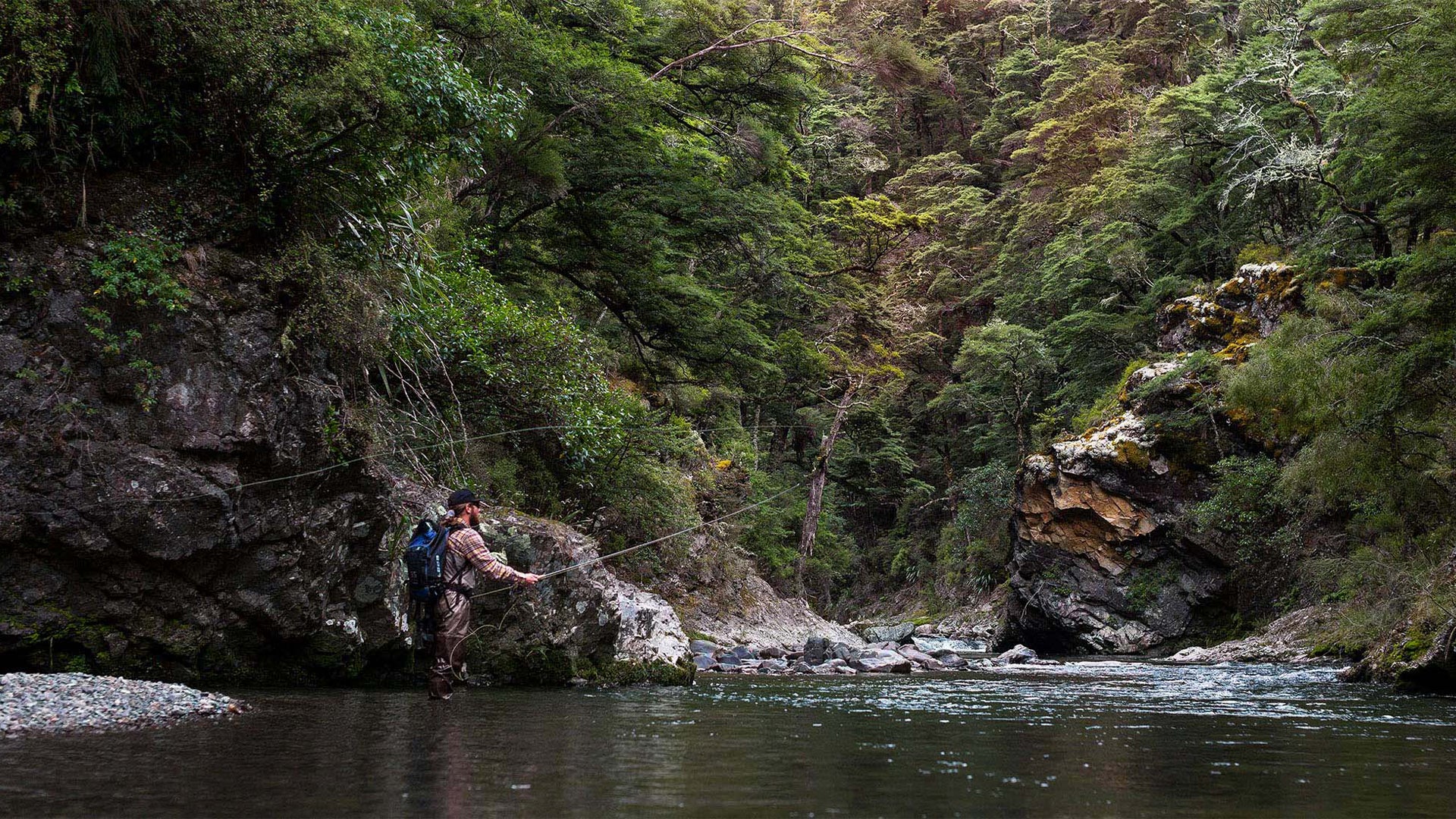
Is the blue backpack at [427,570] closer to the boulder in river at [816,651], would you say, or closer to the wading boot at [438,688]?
the wading boot at [438,688]

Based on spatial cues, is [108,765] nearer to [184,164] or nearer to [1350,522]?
[184,164]

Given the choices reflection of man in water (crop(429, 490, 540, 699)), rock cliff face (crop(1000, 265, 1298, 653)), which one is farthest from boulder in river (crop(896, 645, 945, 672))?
reflection of man in water (crop(429, 490, 540, 699))

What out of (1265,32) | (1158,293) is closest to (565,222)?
(1158,293)

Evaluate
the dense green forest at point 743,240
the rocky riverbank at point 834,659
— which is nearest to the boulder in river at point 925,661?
the rocky riverbank at point 834,659

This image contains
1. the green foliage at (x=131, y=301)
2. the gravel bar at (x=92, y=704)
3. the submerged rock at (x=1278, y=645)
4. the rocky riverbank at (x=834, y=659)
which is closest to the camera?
the gravel bar at (x=92, y=704)

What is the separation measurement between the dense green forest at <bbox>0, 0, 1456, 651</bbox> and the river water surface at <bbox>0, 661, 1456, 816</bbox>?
2766 mm

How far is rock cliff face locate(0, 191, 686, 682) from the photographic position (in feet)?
19.9

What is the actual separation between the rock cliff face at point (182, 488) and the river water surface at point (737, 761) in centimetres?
69

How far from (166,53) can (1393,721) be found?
914 cm

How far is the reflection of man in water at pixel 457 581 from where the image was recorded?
6711mm

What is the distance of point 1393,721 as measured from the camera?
6125 millimetres

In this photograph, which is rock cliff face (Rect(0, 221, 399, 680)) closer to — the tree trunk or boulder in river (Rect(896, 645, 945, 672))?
boulder in river (Rect(896, 645, 945, 672))

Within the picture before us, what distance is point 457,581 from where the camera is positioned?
6.93 meters

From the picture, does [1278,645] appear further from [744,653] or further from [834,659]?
[744,653]
